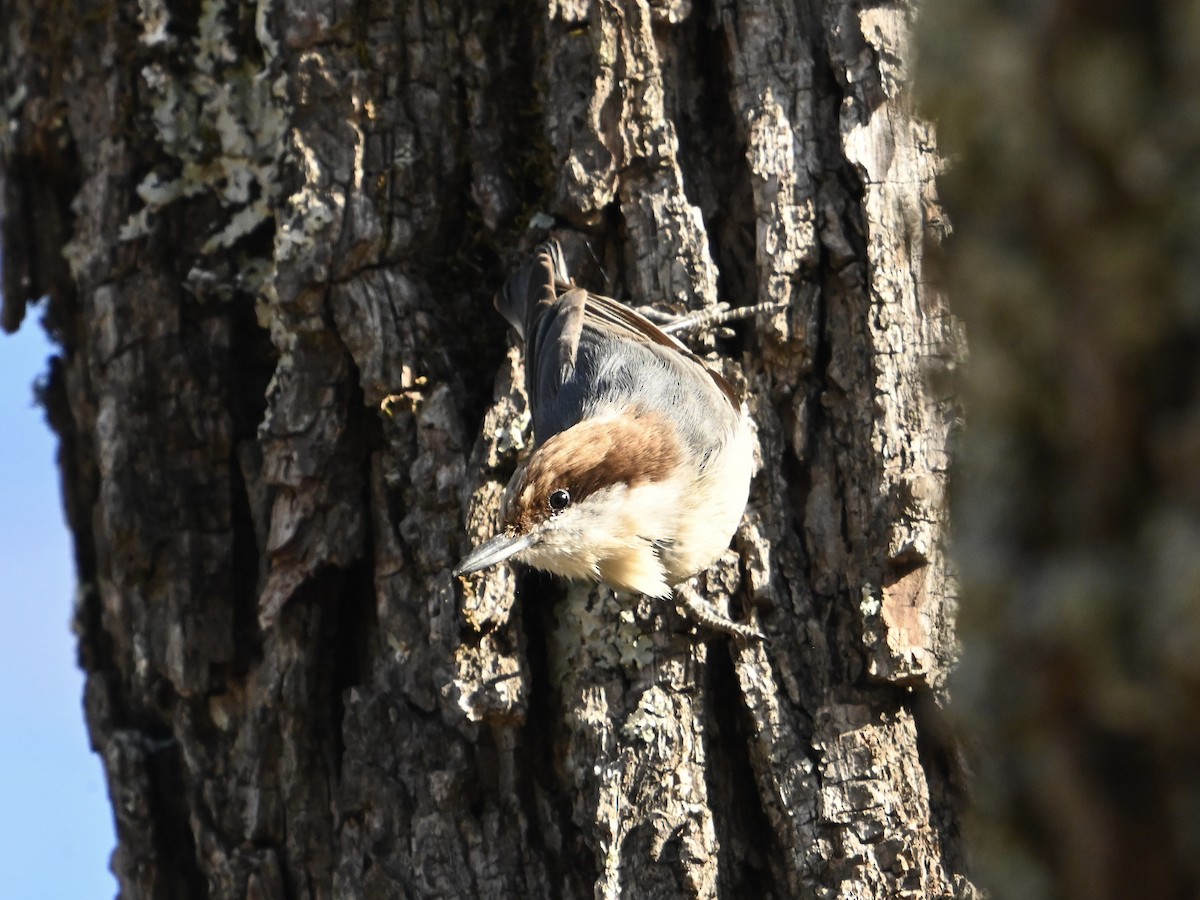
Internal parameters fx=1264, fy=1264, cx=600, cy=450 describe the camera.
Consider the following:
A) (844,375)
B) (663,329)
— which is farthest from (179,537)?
(844,375)

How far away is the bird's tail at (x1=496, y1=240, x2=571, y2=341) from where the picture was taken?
281 cm

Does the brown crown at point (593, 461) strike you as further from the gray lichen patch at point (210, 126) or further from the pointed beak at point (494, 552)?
the gray lichen patch at point (210, 126)

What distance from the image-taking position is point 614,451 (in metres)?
2.94

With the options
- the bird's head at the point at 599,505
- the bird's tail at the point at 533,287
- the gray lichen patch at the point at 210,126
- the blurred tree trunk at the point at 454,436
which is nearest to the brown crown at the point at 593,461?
the bird's head at the point at 599,505

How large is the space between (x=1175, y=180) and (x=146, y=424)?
8.78 feet

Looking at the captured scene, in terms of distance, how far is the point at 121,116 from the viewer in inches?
120

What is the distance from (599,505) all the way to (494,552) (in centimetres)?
44

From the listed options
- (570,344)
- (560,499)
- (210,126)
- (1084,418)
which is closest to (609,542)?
(560,499)

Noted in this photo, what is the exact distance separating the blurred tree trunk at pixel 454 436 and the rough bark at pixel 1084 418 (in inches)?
64.8

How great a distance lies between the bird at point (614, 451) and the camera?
2.66 meters

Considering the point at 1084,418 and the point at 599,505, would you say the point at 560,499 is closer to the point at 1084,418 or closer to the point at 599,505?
the point at 599,505

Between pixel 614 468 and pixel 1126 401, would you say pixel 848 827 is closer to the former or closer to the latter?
pixel 614 468

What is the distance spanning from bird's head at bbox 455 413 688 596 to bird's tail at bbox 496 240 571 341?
28 cm

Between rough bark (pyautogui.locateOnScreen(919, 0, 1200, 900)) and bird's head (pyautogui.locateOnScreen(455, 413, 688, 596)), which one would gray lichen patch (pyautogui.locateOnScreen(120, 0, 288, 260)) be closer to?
bird's head (pyautogui.locateOnScreen(455, 413, 688, 596))
